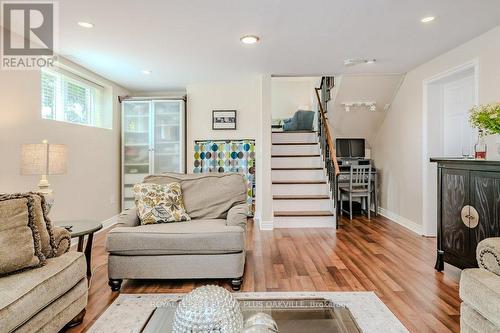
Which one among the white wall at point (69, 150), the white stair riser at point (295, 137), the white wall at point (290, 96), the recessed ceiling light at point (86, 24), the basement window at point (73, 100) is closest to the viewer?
the recessed ceiling light at point (86, 24)

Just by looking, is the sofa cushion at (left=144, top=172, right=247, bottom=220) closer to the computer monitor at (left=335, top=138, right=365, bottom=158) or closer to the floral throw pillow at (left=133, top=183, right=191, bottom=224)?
the floral throw pillow at (left=133, top=183, right=191, bottom=224)

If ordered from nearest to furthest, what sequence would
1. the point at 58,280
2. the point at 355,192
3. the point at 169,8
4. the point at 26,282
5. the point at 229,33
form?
the point at 26,282, the point at 58,280, the point at 169,8, the point at 229,33, the point at 355,192

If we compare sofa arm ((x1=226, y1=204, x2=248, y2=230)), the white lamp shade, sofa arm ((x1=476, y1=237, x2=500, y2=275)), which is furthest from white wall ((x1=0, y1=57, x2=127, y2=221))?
sofa arm ((x1=476, y1=237, x2=500, y2=275))

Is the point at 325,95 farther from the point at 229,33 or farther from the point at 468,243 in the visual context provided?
the point at 468,243

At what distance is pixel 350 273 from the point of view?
2.86 metres

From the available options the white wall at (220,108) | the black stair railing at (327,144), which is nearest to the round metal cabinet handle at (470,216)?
the black stair railing at (327,144)

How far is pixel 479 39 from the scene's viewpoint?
3.24 metres

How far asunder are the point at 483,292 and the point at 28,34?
413 cm

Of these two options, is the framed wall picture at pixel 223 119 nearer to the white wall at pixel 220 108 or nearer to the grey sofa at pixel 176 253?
the white wall at pixel 220 108

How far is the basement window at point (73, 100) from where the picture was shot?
370 centimetres

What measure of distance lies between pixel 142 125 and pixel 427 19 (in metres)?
4.38

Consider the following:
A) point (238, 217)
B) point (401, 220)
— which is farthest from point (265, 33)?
point (401, 220)

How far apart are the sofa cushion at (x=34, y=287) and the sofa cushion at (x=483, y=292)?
2179 millimetres

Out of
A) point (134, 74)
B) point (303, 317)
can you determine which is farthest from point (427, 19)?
point (134, 74)
